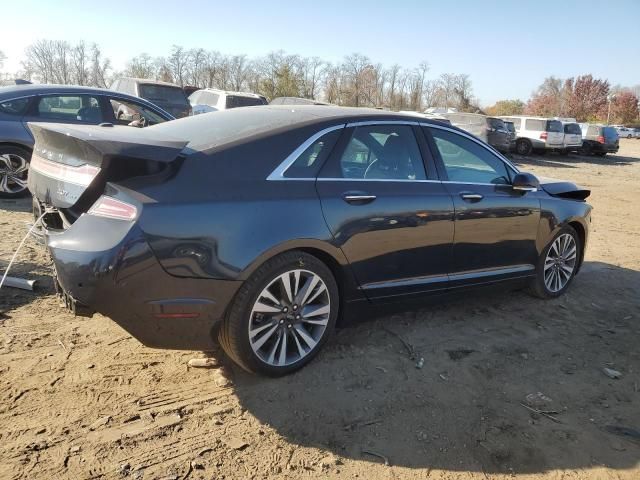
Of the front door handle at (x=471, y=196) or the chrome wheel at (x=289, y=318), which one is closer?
the chrome wheel at (x=289, y=318)

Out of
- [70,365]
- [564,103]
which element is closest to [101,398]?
[70,365]

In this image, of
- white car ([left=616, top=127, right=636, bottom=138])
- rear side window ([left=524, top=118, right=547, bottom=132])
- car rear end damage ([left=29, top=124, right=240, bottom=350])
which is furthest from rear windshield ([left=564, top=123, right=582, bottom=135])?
white car ([left=616, top=127, right=636, bottom=138])

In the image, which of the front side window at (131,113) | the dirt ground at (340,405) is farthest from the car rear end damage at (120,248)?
the front side window at (131,113)

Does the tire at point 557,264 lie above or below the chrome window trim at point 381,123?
below

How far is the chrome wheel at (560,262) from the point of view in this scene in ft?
16.5

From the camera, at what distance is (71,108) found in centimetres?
764

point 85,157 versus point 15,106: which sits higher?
point 15,106

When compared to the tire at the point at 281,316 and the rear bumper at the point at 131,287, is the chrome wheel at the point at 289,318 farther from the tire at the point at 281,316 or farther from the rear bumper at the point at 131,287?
the rear bumper at the point at 131,287

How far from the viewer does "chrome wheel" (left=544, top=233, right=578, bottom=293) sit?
503cm

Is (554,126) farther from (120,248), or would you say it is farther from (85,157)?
(120,248)

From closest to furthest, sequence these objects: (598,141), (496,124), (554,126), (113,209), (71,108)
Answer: (113,209) → (71,108) → (496,124) → (554,126) → (598,141)

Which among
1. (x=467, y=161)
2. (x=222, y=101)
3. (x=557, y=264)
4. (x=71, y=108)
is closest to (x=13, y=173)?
(x=71, y=108)

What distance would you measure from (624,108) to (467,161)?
86777 mm

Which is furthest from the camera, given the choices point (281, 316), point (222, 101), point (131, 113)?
point (222, 101)
